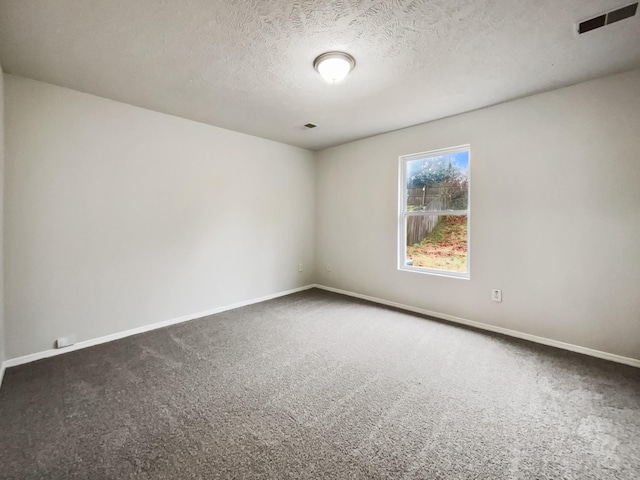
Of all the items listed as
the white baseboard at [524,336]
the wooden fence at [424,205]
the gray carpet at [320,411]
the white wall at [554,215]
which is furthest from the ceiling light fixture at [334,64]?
the white baseboard at [524,336]

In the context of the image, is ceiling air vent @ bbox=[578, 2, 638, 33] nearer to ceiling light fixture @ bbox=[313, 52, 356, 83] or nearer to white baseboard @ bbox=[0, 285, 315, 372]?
ceiling light fixture @ bbox=[313, 52, 356, 83]

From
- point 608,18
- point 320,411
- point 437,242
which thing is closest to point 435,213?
point 437,242

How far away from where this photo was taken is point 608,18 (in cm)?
176

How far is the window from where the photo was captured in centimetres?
347

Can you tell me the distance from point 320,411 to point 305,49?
100 inches

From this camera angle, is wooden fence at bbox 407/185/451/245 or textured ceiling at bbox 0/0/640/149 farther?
wooden fence at bbox 407/185/451/245

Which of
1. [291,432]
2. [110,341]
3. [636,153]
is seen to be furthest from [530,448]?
[110,341]

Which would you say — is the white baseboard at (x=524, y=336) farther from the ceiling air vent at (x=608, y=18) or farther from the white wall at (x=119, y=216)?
the ceiling air vent at (x=608, y=18)

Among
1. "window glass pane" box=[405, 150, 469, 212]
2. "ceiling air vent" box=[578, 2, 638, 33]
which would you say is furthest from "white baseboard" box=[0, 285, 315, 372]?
"ceiling air vent" box=[578, 2, 638, 33]

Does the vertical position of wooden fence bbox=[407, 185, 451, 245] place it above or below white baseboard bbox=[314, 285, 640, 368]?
above

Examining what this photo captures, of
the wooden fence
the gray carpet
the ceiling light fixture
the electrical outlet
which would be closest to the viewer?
the gray carpet

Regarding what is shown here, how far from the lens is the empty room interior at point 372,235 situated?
1.62 m

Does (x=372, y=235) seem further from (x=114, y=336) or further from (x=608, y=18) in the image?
(x=114, y=336)

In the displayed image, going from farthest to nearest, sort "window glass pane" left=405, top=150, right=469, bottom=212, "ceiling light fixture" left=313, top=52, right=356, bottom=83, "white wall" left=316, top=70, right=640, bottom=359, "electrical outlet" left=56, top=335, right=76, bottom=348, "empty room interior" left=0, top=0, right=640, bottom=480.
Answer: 1. "window glass pane" left=405, top=150, right=469, bottom=212
2. "electrical outlet" left=56, top=335, right=76, bottom=348
3. "white wall" left=316, top=70, right=640, bottom=359
4. "ceiling light fixture" left=313, top=52, right=356, bottom=83
5. "empty room interior" left=0, top=0, right=640, bottom=480
